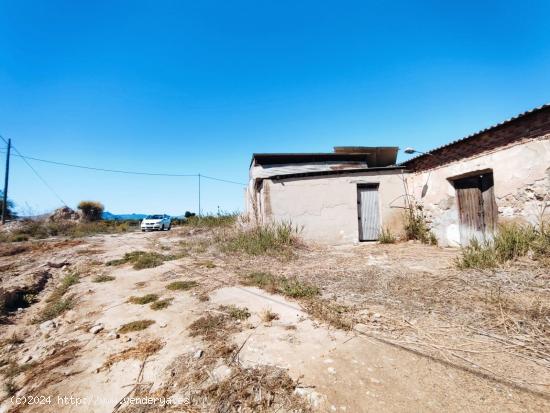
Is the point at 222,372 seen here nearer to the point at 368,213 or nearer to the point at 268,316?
the point at 268,316

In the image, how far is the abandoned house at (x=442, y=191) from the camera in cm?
545

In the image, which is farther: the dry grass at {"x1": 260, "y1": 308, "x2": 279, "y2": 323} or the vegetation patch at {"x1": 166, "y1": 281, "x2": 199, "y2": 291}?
the vegetation patch at {"x1": 166, "y1": 281, "x2": 199, "y2": 291}

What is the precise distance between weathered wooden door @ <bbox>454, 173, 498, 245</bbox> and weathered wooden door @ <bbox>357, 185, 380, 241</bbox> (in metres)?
2.63

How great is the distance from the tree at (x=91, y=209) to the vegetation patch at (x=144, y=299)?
22405mm

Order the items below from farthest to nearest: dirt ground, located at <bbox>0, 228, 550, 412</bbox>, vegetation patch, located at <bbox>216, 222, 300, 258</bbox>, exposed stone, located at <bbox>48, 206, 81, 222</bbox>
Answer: exposed stone, located at <bbox>48, 206, 81, 222</bbox> < vegetation patch, located at <bbox>216, 222, 300, 258</bbox> < dirt ground, located at <bbox>0, 228, 550, 412</bbox>

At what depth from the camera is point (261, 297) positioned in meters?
4.07

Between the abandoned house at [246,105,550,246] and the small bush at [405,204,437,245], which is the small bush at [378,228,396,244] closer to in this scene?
the abandoned house at [246,105,550,246]

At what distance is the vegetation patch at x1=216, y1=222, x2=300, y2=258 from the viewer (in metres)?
7.33

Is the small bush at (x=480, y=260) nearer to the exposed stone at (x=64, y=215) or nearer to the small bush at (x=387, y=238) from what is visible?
the small bush at (x=387, y=238)

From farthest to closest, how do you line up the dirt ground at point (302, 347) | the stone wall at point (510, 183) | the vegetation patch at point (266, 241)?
the vegetation patch at point (266, 241) → the stone wall at point (510, 183) → the dirt ground at point (302, 347)

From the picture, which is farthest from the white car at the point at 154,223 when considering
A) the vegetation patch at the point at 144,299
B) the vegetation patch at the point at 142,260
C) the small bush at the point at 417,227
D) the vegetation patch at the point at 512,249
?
the vegetation patch at the point at 512,249

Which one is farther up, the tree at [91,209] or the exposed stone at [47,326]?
the tree at [91,209]

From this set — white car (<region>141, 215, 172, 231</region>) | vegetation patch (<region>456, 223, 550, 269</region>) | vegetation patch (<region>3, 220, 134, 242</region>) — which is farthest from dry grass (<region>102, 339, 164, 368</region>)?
white car (<region>141, 215, 172, 231</region>)

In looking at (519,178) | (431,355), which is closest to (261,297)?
(431,355)
